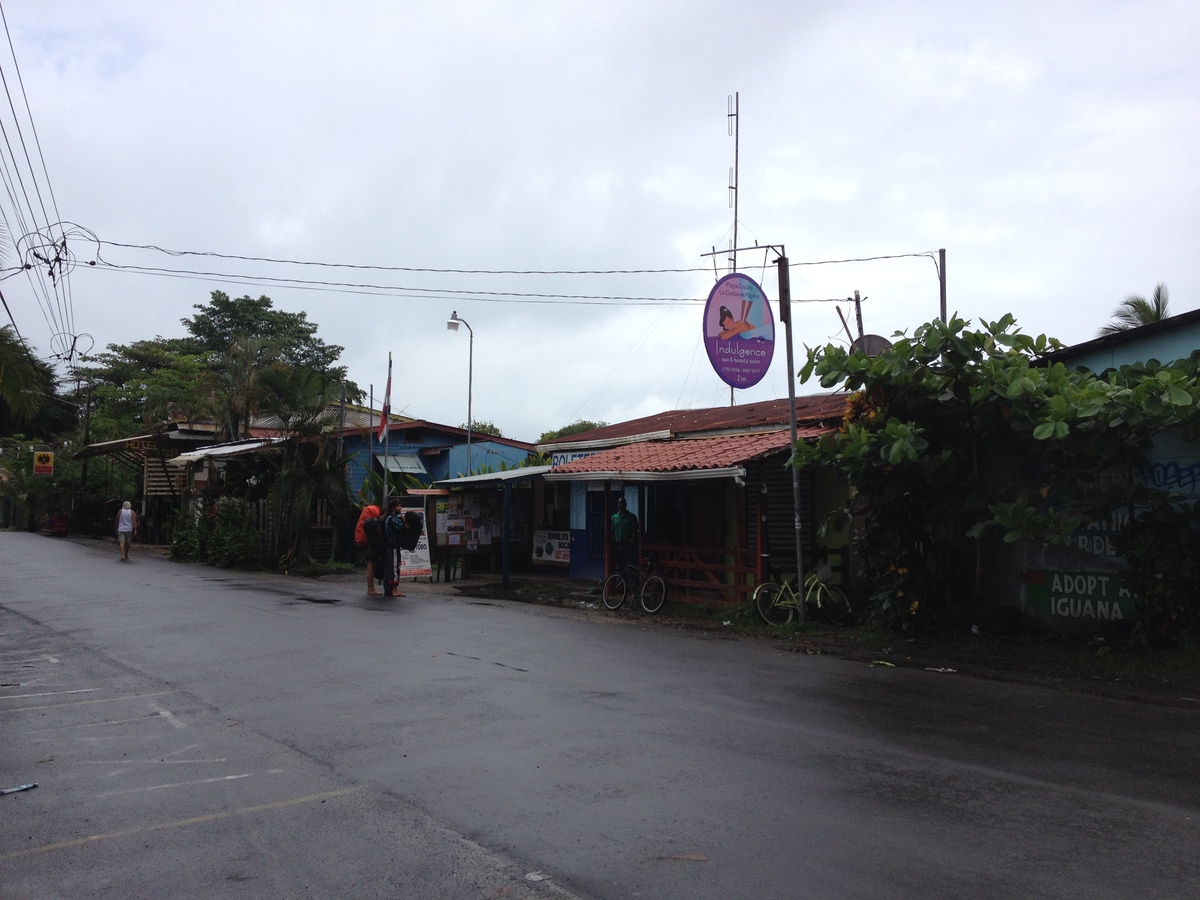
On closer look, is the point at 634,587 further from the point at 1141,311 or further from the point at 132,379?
the point at 132,379

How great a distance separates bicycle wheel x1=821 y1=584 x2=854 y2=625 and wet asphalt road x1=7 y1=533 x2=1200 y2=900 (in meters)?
2.79

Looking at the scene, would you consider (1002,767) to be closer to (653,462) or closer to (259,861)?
(259,861)

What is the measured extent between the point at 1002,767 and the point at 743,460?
8.71 m

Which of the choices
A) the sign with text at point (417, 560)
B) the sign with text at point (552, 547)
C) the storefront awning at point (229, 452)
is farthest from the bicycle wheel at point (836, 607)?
the storefront awning at point (229, 452)

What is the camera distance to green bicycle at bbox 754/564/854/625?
1465cm

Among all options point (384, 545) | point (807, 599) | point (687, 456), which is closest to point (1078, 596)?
point (807, 599)

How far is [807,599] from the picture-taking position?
48.2 ft

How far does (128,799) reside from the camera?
5.99 m

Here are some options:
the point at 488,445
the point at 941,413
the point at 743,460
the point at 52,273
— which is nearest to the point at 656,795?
the point at 941,413

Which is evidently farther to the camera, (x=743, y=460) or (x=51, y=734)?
(x=743, y=460)

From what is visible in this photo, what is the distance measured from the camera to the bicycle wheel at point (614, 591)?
687 inches

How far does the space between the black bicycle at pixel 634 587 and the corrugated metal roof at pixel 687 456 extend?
183cm

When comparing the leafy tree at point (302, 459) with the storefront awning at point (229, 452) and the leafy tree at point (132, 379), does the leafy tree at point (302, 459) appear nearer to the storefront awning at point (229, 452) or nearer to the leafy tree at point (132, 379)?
the storefront awning at point (229, 452)

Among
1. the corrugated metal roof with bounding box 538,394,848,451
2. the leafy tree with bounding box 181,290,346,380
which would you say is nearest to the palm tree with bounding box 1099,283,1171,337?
the corrugated metal roof with bounding box 538,394,848,451
